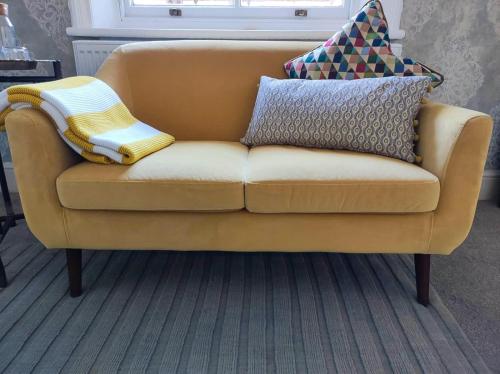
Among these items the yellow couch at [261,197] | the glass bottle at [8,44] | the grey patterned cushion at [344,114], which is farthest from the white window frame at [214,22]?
the yellow couch at [261,197]

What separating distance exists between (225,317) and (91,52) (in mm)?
1444

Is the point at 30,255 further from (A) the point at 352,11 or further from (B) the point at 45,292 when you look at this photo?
(A) the point at 352,11

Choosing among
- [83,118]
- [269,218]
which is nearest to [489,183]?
[269,218]

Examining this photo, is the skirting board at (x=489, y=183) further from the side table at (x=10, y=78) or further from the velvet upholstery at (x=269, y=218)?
the velvet upholstery at (x=269, y=218)

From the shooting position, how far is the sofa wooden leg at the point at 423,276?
1146mm

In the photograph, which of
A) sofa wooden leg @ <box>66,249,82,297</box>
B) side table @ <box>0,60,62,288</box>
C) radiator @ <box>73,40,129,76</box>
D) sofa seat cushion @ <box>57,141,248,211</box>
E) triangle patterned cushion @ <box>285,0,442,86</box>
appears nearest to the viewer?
sofa seat cushion @ <box>57,141,248,211</box>

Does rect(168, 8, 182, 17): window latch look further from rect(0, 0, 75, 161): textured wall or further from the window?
rect(0, 0, 75, 161): textured wall

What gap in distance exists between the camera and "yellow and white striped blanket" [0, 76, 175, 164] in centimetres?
107

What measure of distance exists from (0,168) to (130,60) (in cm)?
73

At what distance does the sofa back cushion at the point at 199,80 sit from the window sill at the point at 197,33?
0.77 feet

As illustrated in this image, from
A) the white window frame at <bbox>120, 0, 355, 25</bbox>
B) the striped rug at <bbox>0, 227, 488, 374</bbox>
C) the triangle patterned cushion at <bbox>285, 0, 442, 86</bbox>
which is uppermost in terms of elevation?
the white window frame at <bbox>120, 0, 355, 25</bbox>

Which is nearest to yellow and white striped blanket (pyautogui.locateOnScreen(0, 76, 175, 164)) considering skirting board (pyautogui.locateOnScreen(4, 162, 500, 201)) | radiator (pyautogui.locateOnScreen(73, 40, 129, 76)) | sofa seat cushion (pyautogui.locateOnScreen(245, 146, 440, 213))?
sofa seat cushion (pyautogui.locateOnScreen(245, 146, 440, 213))

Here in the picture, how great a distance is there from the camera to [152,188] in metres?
1.05

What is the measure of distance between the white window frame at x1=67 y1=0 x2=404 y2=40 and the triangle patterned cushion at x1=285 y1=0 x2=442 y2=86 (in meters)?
0.33
